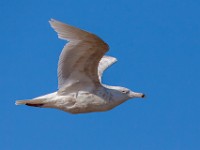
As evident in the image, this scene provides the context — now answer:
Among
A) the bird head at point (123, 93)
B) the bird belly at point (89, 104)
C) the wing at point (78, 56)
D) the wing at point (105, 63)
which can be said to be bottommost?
the bird belly at point (89, 104)

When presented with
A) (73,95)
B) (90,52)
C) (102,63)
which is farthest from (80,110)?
(102,63)

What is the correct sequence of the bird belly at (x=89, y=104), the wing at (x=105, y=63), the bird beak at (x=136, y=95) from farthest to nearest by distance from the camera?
the wing at (x=105, y=63) < the bird beak at (x=136, y=95) < the bird belly at (x=89, y=104)

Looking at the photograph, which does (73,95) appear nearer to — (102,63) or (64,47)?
(64,47)

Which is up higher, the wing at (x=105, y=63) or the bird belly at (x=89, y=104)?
the wing at (x=105, y=63)

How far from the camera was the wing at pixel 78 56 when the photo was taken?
565 inches

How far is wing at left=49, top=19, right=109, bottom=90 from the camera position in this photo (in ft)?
47.1

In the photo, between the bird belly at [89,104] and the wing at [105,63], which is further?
the wing at [105,63]

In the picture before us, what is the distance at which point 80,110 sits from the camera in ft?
50.1

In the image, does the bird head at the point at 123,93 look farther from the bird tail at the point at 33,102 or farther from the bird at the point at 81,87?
the bird tail at the point at 33,102

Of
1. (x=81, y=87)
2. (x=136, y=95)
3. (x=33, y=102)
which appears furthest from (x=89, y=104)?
(x=136, y=95)

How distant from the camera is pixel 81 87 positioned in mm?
15688

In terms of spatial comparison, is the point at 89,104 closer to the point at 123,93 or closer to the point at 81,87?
the point at 81,87

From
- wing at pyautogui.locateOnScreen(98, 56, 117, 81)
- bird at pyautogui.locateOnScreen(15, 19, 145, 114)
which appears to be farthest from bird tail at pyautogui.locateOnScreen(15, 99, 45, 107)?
wing at pyautogui.locateOnScreen(98, 56, 117, 81)

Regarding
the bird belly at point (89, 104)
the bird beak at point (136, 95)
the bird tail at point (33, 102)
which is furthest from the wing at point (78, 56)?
the bird beak at point (136, 95)
